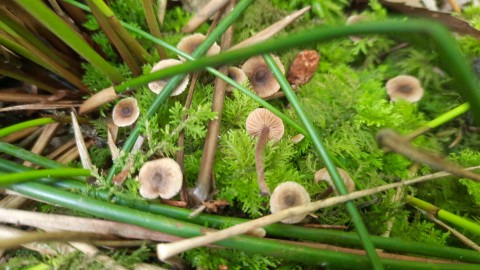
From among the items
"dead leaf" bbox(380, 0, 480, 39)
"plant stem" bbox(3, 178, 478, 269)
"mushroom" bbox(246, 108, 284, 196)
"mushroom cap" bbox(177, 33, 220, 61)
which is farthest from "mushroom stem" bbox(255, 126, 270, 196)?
"dead leaf" bbox(380, 0, 480, 39)

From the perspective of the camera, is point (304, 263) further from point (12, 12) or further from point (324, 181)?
point (12, 12)

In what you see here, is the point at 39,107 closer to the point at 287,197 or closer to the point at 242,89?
the point at 242,89

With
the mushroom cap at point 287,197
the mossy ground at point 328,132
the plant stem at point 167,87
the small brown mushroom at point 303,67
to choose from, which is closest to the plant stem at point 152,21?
the mossy ground at point 328,132

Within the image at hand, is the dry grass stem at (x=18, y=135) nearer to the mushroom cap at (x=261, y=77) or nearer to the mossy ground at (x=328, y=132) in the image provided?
the mossy ground at (x=328, y=132)

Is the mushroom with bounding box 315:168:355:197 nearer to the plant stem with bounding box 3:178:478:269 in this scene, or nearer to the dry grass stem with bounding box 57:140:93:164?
the plant stem with bounding box 3:178:478:269

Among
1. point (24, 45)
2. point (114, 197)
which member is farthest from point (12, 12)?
point (114, 197)
